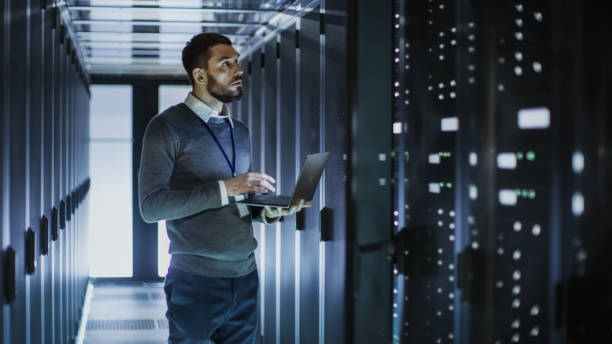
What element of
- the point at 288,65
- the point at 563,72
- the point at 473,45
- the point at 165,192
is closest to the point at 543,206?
the point at 563,72

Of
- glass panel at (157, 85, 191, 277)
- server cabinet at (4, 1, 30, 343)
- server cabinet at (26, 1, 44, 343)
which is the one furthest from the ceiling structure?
server cabinet at (4, 1, 30, 343)

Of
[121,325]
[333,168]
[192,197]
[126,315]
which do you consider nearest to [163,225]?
[126,315]

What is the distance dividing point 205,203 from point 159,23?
238 cm

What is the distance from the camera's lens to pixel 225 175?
2531mm

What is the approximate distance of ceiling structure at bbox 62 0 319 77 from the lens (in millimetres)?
3990

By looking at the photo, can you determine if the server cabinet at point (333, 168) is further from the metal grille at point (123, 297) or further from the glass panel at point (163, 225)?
the glass panel at point (163, 225)

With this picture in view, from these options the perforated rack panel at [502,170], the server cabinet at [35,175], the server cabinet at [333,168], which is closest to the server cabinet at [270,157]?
the server cabinet at [333,168]

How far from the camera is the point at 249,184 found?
7.63 ft

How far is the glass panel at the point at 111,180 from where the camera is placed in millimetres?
7727

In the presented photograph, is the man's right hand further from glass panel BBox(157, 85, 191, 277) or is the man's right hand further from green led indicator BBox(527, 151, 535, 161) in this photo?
glass panel BBox(157, 85, 191, 277)

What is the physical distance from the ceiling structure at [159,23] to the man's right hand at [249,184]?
111cm

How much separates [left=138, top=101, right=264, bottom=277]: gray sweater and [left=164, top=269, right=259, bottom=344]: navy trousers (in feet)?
0.12

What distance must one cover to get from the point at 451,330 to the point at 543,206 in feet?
2.08

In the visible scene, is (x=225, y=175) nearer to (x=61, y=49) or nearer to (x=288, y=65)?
(x=288, y=65)
